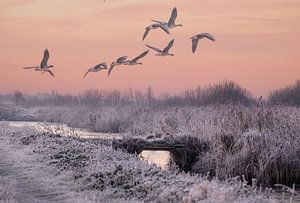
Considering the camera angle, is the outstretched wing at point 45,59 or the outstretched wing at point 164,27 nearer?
the outstretched wing at point 164,27

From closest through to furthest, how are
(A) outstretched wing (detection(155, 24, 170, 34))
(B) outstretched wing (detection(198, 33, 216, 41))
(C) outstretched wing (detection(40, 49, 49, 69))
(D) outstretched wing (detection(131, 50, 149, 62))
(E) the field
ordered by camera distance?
(E) the field, (B) outstretched wing (detection(198, 33, 216, 41)), (A) outstretched wing (detection(155, 24, 170, 34)), (D) outstretched wing (detection(131, 50, 149, 62)), (C) outstretched wing (detection(40, 49, 49, 69))

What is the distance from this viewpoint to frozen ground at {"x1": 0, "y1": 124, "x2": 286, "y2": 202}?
8.84 m

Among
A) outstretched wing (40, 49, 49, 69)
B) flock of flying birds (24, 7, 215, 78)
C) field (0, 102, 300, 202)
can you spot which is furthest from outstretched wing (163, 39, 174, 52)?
outstretched wing (40, 49, 49, 69)

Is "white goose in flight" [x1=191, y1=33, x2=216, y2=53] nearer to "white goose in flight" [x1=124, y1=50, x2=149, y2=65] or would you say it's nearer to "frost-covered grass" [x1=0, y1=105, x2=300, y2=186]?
"white goose in flight" [x1=124, y1=50, x2=149, y2=65]

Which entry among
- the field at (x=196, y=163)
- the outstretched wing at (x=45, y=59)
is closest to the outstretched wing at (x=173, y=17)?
the outstretched wing at (x=45, y=59)

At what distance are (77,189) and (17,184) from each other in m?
1.50

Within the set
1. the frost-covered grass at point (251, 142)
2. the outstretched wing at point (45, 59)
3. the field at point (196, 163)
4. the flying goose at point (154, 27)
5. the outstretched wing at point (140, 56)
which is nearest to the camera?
the field at point (196, 163)

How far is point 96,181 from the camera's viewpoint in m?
10.9

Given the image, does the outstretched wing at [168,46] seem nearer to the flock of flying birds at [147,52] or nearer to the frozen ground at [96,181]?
the flock of flying birds at [147,52]

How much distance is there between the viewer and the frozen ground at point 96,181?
29.0 ft

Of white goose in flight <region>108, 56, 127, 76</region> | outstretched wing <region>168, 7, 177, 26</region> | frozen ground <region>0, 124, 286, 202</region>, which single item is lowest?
frozen ground <region>0, 124, 286, 202</region>

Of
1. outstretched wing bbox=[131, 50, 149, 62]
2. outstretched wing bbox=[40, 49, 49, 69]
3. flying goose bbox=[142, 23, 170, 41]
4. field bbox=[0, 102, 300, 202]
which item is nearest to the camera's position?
field bbox=[0, 102, 300, 202]

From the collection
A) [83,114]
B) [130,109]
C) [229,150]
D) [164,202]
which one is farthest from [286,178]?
[83,114]

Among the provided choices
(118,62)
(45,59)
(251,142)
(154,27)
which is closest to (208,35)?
(154,27)
